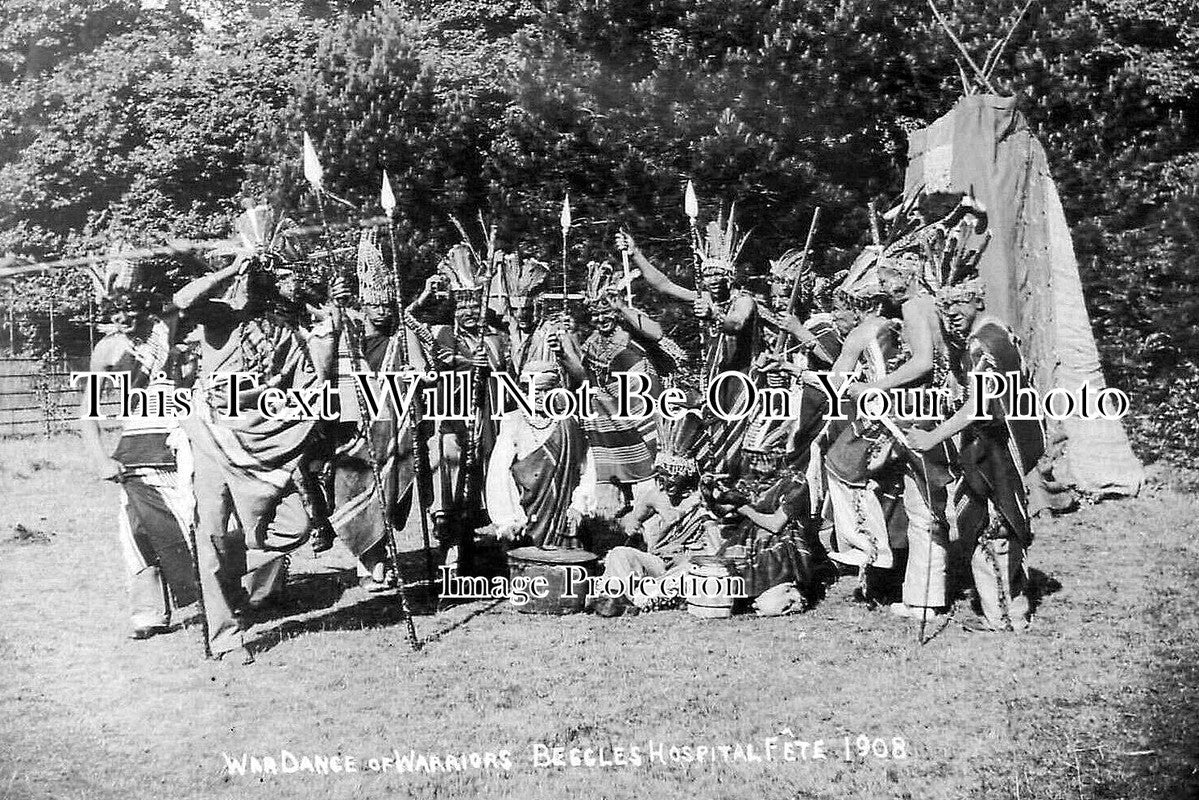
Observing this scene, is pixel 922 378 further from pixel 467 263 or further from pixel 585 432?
pixel 467 263

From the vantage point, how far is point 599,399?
655cm

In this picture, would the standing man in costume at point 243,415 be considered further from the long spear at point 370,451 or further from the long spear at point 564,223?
the long spear at point 564,223

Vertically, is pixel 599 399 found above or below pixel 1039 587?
above

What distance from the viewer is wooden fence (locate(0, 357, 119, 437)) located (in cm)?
604

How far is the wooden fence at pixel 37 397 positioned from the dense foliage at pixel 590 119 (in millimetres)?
180

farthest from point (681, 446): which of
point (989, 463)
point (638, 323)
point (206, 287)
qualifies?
point (206, 287)

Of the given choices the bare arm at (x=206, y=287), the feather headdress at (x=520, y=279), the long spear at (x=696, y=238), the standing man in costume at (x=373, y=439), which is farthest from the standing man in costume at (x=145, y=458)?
the long spear at (x=696, y=238)

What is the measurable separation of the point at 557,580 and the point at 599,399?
1106 mm

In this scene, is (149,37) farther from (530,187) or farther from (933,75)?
(933,75)

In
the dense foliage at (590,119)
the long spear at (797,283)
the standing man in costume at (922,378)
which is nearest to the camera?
the standing man in costume at (922,378)

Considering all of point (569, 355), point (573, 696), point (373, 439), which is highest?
point (569, 355)

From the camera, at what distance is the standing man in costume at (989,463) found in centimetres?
586

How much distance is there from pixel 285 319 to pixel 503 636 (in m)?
2.13

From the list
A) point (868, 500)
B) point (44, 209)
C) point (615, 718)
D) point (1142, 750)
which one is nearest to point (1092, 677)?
point (1142, 750)
